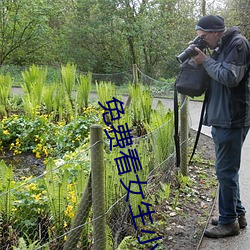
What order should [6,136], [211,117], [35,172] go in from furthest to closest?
[6,136] < [35,172] < [211,117]

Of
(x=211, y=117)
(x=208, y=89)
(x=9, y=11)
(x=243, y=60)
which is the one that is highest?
(x=9, y=11)

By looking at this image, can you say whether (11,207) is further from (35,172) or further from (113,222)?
(35,172)

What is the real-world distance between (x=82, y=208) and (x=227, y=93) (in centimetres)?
145

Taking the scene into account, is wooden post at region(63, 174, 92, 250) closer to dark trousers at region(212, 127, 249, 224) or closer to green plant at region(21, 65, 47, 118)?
dark trousers at region(212, 127, 249, 224)

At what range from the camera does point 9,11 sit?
15.6 meters

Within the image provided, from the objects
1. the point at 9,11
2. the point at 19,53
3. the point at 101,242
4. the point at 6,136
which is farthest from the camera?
the point at 19,53

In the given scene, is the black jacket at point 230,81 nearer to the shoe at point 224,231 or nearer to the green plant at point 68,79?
the shoe at point 224,231

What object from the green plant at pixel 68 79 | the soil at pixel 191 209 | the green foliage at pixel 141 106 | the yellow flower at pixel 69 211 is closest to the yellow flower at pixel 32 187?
the yellow flower at pixel 69 211

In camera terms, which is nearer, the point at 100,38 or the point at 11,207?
the point at 11,207

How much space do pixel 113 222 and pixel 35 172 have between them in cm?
217

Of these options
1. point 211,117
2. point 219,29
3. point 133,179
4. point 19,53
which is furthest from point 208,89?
point 19,53

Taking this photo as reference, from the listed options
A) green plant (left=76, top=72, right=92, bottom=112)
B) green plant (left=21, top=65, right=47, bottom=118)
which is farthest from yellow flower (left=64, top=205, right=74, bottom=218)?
green plant (left=76, top=72, right=92, bottom=112)

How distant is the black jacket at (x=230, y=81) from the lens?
2.86 meters

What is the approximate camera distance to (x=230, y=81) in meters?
2.84
